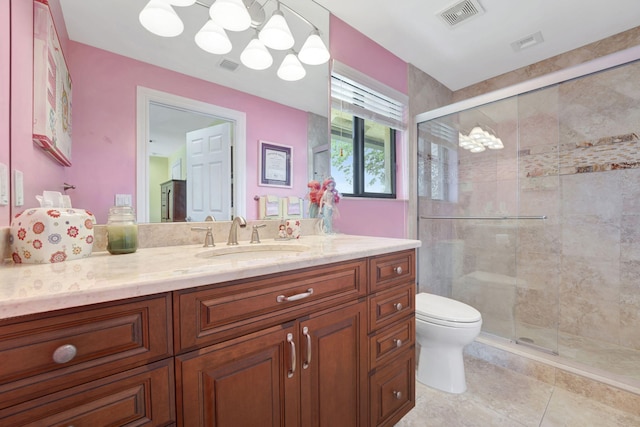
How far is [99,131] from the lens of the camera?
1.08 meters

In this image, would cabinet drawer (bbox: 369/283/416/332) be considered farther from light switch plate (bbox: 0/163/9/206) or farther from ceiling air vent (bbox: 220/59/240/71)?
ceiling air vent (bbox: 220/59/240/71)

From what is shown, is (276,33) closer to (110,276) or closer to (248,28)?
(248,28)

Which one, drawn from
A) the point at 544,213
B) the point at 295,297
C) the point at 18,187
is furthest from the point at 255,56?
the point at 544,213

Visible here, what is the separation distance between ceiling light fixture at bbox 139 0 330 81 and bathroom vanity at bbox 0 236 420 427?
3.18 feet

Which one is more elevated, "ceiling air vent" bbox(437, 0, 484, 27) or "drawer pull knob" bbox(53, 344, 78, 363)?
"ceiling air vent" bbox(437, 0, 484, 27)

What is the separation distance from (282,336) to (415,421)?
1114mm

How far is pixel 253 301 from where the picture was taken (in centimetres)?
79

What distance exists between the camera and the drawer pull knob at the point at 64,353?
51cm

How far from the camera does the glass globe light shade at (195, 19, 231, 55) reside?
1.32 meters

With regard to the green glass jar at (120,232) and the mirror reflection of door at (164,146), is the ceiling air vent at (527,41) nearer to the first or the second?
the mirror reflection of door at (164,146)

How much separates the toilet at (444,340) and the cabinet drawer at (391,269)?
1.60 ft

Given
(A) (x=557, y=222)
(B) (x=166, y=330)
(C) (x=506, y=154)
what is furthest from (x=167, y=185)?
(A) (x=557, y=222)

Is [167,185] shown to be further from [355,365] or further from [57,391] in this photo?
[355,365]

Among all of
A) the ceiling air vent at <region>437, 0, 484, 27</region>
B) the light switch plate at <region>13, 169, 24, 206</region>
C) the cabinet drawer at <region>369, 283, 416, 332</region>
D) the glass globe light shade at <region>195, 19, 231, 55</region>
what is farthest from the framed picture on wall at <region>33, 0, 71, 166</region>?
the ceiling air vent at <region>437, 0, 484, 27</region>
